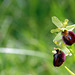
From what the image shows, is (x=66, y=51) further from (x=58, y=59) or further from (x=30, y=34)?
(x=30, y=34)

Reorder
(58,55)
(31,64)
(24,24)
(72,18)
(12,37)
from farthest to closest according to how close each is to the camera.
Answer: (24,24), (12,37), (72,18), (31,64), (58,55)

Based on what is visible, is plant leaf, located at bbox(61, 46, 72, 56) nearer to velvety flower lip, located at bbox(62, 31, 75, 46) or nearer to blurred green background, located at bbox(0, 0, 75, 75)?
velvety flower lip, located at bbox(62, 31, 75, 46)

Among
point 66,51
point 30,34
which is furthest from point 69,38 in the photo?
point 30,34

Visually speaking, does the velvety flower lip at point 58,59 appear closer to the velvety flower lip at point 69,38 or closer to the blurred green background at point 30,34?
the velvety flower lip at point 69,38

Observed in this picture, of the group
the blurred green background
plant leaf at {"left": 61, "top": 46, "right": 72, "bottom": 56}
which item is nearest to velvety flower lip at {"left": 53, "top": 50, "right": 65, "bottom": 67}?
plant leaf at {"left": 61, "top": 46, "right": 72, "bottom": 56}

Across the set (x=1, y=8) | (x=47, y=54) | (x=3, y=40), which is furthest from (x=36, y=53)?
(x=1, y=8)

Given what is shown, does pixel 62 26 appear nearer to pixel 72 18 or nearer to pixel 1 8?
pixel 72 18
